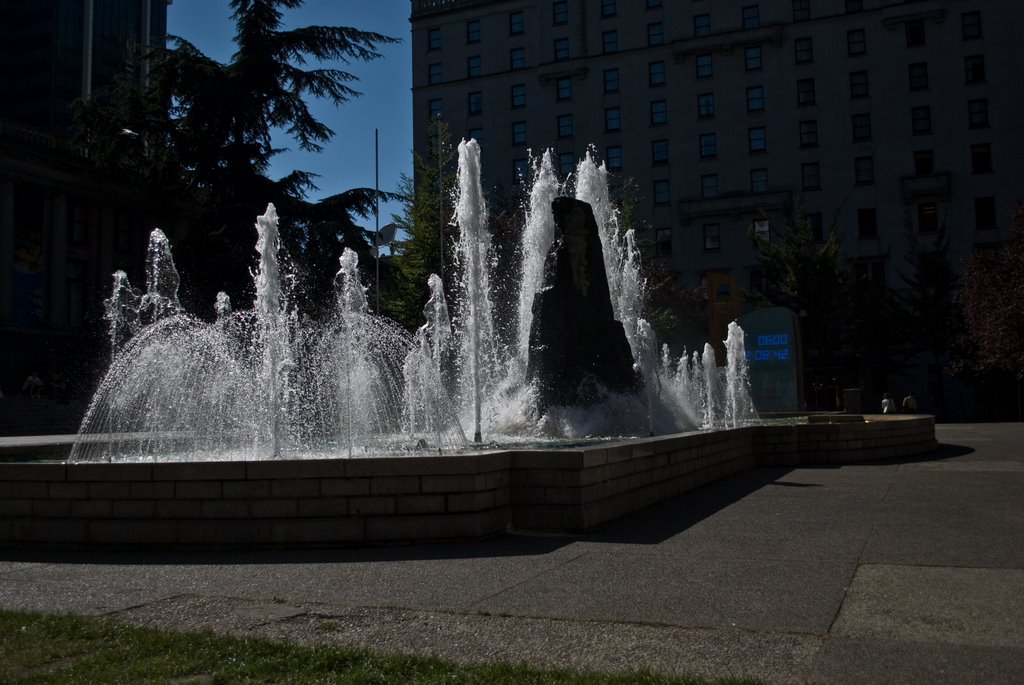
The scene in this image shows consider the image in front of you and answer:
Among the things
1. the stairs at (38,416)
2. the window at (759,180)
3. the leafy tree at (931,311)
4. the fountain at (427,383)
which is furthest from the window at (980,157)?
the stairs at (38,416)

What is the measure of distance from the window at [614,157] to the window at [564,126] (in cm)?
309

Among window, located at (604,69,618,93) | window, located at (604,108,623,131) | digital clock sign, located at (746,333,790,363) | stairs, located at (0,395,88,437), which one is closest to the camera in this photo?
stairs, located at (0,395,88,437)

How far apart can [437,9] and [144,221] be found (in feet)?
91.9

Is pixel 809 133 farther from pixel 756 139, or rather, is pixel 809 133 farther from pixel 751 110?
pixel 751 110

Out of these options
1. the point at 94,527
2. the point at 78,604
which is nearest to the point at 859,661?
the point at 78,604

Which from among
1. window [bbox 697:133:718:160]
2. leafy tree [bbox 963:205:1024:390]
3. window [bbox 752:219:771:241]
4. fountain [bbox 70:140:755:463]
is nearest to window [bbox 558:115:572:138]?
window [bbox 697:133:718:160]

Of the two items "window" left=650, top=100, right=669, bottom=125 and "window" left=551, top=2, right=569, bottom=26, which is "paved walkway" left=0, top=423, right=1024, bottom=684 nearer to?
"window" left=650, top=100, right=669, bottom=125

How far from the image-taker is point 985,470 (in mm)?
15094

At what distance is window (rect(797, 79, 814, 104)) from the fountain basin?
172 feet

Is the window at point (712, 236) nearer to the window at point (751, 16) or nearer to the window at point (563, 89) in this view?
the window at point (751, 16)

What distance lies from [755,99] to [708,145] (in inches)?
155

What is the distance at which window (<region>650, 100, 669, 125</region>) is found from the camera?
58.9m

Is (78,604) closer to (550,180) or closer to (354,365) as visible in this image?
(354,365)

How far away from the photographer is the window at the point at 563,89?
2424 inches
